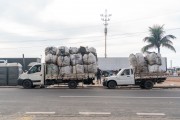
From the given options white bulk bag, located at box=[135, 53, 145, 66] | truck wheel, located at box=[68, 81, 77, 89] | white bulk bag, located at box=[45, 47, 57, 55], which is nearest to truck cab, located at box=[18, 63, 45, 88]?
white bulk bag, located at box=[45, 47, 57, 55]

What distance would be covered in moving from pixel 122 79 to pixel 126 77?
0.34 meters

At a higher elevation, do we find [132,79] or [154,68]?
[154,68]

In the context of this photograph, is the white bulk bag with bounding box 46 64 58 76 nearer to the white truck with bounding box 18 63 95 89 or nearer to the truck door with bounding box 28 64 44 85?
the white truck with bounding box 18 63 95 89

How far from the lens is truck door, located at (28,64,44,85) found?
29.3 m

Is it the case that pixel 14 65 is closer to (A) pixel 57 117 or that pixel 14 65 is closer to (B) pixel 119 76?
(B) pixel 119 76

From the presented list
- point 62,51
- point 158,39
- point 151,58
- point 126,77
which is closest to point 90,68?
point 62,51

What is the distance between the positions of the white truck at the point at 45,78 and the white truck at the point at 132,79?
171cm

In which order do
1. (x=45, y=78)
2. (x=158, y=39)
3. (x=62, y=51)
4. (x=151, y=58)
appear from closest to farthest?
(x=151, y=58), (x=45, y=78), (x=62, y=51), (x=158, y=39)

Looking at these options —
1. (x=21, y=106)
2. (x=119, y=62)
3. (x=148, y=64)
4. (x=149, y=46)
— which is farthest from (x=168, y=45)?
(x=21, y=106)

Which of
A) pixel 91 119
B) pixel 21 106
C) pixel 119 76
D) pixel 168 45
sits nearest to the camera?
pixel 91 119

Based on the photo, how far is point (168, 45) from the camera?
206ft

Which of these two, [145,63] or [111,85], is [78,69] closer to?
[111,85]

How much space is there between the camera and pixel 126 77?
2842cm

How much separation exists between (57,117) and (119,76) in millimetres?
17173
